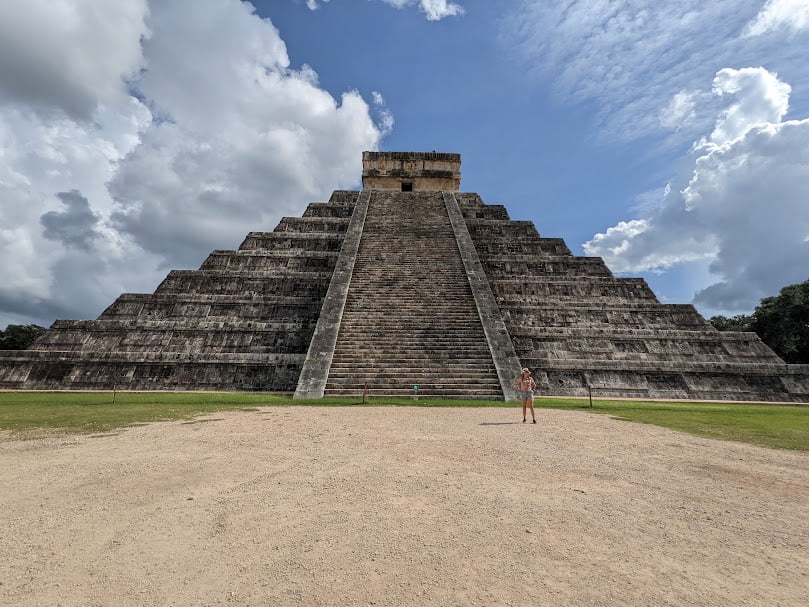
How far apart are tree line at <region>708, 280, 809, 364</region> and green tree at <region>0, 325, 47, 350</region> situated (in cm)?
6299

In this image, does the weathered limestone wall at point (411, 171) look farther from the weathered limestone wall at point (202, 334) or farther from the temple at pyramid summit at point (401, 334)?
the weathered limestone wall at point (202, 334)

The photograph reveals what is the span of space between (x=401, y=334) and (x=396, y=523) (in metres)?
10.8

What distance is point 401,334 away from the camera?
14.3m

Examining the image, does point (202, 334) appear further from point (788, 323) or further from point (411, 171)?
point (788, 323)

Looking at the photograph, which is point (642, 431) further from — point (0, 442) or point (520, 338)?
point (0, 442)

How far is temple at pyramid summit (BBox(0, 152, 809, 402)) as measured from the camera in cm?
1349

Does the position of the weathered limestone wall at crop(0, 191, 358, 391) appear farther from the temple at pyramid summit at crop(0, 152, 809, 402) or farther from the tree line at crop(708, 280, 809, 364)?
the tree line at crop(708, 280, 809, 364)

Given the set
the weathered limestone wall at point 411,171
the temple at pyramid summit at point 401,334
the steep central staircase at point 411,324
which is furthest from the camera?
the weathered limestone wall at point 411,171

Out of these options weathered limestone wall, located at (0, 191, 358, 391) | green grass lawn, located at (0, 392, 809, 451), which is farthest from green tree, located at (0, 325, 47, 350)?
green grass lawn, located at (0, 392, 809, 451)

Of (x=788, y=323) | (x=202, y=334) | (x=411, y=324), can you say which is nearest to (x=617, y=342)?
(x=411, y=324)

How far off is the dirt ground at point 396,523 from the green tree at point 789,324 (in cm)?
2921

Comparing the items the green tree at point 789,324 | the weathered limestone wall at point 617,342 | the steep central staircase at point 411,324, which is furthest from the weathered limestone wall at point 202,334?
the green tree at point 789,324

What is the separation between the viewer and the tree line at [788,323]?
90.2ft

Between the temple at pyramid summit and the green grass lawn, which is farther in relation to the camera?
the temple at pyramid summit
